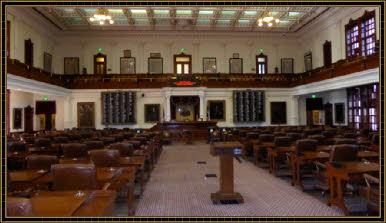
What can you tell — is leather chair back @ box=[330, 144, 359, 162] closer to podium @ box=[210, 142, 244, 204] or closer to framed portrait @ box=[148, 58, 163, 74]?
podium @ box=[210, 142, 244, 204]

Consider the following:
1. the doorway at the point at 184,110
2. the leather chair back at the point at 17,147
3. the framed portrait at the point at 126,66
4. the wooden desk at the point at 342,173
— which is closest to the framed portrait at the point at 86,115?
the framed portrait at the point at 126,66

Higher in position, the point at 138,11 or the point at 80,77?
the point at 138,11

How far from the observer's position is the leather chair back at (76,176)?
9.78 feet

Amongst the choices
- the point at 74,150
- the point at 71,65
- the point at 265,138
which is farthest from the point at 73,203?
the point at 71,65

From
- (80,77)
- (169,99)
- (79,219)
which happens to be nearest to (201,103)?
(169,99)

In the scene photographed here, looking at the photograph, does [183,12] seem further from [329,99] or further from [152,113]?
[329,99]

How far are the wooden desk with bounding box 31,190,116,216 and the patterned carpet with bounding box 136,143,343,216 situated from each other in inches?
68.3

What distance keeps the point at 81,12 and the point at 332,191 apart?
16.5 metres

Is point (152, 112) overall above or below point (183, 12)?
below

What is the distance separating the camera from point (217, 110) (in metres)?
18.4

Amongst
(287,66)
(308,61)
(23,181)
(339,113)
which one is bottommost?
(23,181)

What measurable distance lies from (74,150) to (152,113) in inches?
485

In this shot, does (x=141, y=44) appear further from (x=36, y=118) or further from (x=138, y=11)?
(x=36, y=118)

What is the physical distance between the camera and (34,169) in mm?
4176
